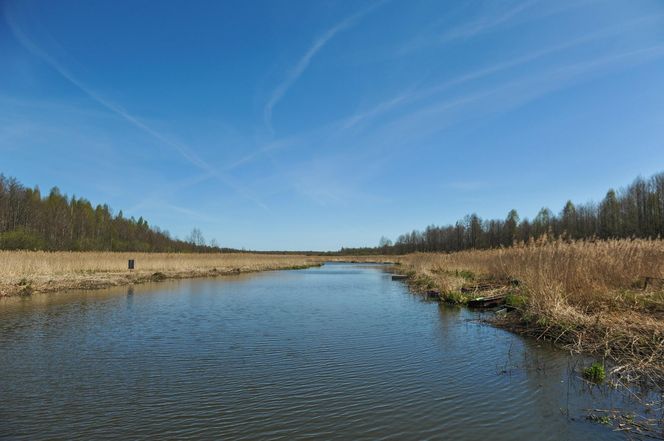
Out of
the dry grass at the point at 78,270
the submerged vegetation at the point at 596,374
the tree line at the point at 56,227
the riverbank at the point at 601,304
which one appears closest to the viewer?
the submerged vegetation at the point at 596,374

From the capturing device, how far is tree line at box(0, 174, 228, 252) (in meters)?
40.6

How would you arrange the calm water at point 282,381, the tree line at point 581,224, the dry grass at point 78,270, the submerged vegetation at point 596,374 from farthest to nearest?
the tree line at point 581,224 → the dry grass at point 78,270 → the submerged vegetation at point 596,374 → the calm water at point 282,381

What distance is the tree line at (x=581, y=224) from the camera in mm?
55000

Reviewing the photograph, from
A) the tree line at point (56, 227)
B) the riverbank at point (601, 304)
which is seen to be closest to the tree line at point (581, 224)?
the riverbank at point (601, 304)

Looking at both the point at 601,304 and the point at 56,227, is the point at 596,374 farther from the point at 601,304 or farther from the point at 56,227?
the point at 56,227

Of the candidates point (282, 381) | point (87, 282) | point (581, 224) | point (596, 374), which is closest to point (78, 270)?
point (87, 282)

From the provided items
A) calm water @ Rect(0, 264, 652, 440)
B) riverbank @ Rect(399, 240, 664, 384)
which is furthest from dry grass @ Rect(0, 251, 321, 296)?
riverbank @ Rect(399, 240, 664, 384)

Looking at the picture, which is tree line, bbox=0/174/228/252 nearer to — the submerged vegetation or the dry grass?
the dry grass

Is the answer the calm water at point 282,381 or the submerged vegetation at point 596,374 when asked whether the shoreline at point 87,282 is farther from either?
the submerged vegetation at point 596,374

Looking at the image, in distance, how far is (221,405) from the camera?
5473 millimetres

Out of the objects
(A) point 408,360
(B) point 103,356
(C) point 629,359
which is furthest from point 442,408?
(B) point 103,356

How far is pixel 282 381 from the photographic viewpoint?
6.52 metres

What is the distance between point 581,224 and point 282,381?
264 feet

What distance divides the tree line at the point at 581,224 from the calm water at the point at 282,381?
2321cm
